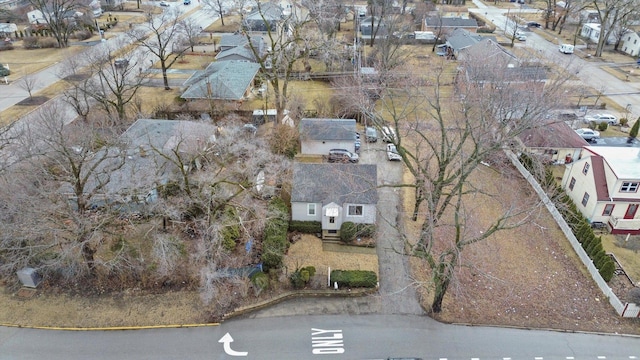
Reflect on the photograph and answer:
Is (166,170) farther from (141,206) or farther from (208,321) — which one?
(208,321)

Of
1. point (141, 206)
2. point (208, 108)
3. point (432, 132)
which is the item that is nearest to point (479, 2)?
point (432, 132)

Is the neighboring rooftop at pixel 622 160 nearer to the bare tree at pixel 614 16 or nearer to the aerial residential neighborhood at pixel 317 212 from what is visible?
the aerial residential neighborhood at pixel 317 212

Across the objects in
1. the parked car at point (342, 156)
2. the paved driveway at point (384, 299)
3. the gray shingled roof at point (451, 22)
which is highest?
the gray shingled roof at point (451, 22)

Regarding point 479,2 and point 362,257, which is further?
point 479,2

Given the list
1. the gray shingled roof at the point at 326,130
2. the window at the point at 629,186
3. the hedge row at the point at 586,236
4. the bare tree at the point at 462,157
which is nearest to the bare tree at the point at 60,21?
the gray shingled roof at the point at 326,130

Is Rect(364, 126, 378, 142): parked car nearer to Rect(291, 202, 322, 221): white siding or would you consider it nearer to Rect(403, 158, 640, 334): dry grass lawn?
Rect(403, 158, 640, 334): dry grass lawn
